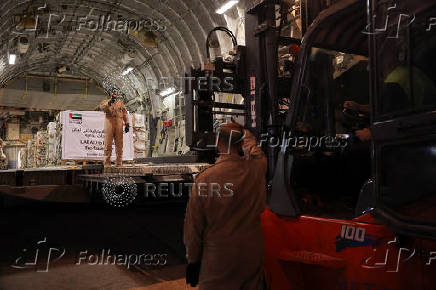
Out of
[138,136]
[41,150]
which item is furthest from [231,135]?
[41,150]

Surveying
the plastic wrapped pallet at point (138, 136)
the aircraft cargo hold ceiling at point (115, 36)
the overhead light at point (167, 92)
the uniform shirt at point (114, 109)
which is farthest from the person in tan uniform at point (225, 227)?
the overhead light at point (167, 92)

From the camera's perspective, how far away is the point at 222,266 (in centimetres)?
248

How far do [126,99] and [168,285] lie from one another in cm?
1925

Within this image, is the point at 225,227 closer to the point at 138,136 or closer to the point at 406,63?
the point at 406,63

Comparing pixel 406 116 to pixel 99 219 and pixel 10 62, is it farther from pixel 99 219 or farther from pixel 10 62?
pixel 10 62

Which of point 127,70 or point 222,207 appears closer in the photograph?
point 222,207

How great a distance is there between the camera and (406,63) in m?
2.09

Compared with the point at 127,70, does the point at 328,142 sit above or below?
below

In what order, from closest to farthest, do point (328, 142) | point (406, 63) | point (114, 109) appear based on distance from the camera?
point (406, 63)
point (328, 142)
point (114, 109)

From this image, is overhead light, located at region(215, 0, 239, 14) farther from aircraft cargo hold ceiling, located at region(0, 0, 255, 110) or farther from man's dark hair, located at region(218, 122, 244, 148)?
man's dark hair, located at region(218, 122, 244, 148)

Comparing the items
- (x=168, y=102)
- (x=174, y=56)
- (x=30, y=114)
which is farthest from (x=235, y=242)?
(x=30, y=114)

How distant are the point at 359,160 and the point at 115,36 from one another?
17.4 metres

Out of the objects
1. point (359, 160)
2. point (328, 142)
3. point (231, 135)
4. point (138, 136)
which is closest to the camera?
point (231, 135)

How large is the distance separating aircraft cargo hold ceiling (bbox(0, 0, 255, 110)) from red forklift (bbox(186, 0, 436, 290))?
8705 millimetres
